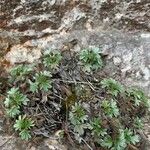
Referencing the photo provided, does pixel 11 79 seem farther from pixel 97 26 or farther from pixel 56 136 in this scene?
pixel 97 26

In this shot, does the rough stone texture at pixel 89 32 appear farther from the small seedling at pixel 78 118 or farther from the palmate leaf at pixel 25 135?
the palmate leaf at pixel 25 135

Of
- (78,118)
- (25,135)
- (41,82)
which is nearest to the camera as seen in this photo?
(25,135)

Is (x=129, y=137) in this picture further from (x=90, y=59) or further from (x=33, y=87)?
(x=33, y=87)

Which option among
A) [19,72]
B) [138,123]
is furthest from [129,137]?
Answer: [19,72]

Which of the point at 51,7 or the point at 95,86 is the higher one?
the point at 51,7

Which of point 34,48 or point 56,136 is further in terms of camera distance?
point 34,48

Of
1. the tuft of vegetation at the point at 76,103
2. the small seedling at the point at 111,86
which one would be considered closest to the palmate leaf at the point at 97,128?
the tuft of vegetation at the point at 76,103

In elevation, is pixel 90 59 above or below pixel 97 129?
above

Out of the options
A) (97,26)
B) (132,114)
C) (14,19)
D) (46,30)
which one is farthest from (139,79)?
(14,19)

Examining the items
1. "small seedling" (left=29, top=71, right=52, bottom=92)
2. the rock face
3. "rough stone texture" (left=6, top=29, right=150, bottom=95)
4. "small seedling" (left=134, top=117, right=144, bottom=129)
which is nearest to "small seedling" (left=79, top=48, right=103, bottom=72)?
"rough stone texture" (left=6, top=29, right=150, bottom=95)
